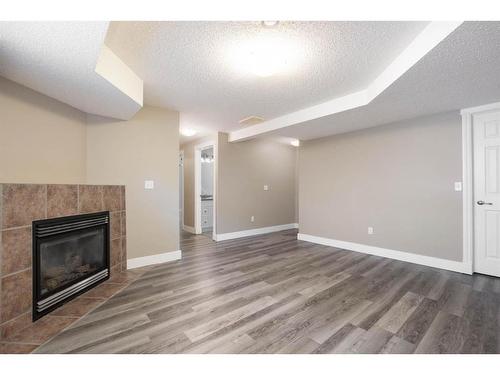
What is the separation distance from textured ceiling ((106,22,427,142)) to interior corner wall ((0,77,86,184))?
Answer: 3.24ft

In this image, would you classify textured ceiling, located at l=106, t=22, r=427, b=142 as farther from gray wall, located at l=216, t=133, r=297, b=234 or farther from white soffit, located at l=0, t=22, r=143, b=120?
gray wall, located at l=216, t=133, r=297, b=234

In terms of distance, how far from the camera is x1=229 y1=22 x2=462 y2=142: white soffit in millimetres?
1560

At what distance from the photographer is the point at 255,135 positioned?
4355 mm

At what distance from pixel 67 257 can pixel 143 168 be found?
1.43 metres

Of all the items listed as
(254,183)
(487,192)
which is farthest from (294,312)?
(254,183)

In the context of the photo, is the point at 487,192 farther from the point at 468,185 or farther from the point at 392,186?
the point at 392,186

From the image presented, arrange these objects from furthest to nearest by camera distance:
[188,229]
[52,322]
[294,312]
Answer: [188,229] < [294,312] < [52,322]

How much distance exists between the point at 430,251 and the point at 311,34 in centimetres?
336

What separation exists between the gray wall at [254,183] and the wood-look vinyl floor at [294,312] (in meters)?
1.87

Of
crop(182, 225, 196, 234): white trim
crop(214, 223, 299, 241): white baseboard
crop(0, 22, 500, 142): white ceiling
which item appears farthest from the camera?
crop(182, 225, 196, 234): white trim

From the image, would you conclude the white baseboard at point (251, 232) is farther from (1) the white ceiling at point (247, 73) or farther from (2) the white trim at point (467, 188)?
(2) the white trim at point (467, 188)

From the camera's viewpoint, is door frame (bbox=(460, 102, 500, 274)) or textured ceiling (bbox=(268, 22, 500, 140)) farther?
door frame (bbox=(460, 102, 500, 274))

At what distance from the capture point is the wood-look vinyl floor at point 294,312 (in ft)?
4.94

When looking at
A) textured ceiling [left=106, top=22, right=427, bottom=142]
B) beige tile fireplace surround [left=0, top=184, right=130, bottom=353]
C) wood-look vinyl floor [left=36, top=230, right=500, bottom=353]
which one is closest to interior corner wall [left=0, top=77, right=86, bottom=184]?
beige tile fireplace surround [left=0, top=184, right=130, bottom=353]
